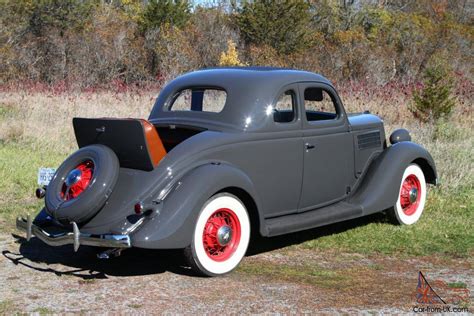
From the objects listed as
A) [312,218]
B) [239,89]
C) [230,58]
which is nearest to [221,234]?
[312,218]

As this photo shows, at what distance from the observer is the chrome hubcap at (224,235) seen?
17.0 ft

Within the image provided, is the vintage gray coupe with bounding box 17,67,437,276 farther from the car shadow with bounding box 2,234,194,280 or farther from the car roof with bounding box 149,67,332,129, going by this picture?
the car shadow with bounding box 2,234,194,280

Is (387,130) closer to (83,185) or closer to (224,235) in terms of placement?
(224,235)

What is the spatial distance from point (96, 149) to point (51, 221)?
29.1 inches

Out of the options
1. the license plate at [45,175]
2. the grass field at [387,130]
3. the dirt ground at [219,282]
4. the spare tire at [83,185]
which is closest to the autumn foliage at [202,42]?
the grass field at [387,130]

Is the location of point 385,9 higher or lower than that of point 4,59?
higher

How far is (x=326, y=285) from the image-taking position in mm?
4961

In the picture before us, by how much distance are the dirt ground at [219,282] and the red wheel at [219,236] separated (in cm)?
11

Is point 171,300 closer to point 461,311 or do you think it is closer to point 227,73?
point 461,311

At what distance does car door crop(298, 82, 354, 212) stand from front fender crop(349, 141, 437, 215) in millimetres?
202

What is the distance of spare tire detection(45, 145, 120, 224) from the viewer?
4.98 metres

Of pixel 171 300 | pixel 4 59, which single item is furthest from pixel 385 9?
pixel 171 300

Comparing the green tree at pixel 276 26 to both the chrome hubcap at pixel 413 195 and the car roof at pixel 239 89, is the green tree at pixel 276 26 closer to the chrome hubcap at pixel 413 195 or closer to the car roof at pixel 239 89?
the chrome hubcap at pixel 413 195

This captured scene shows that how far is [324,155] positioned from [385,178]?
833mm
